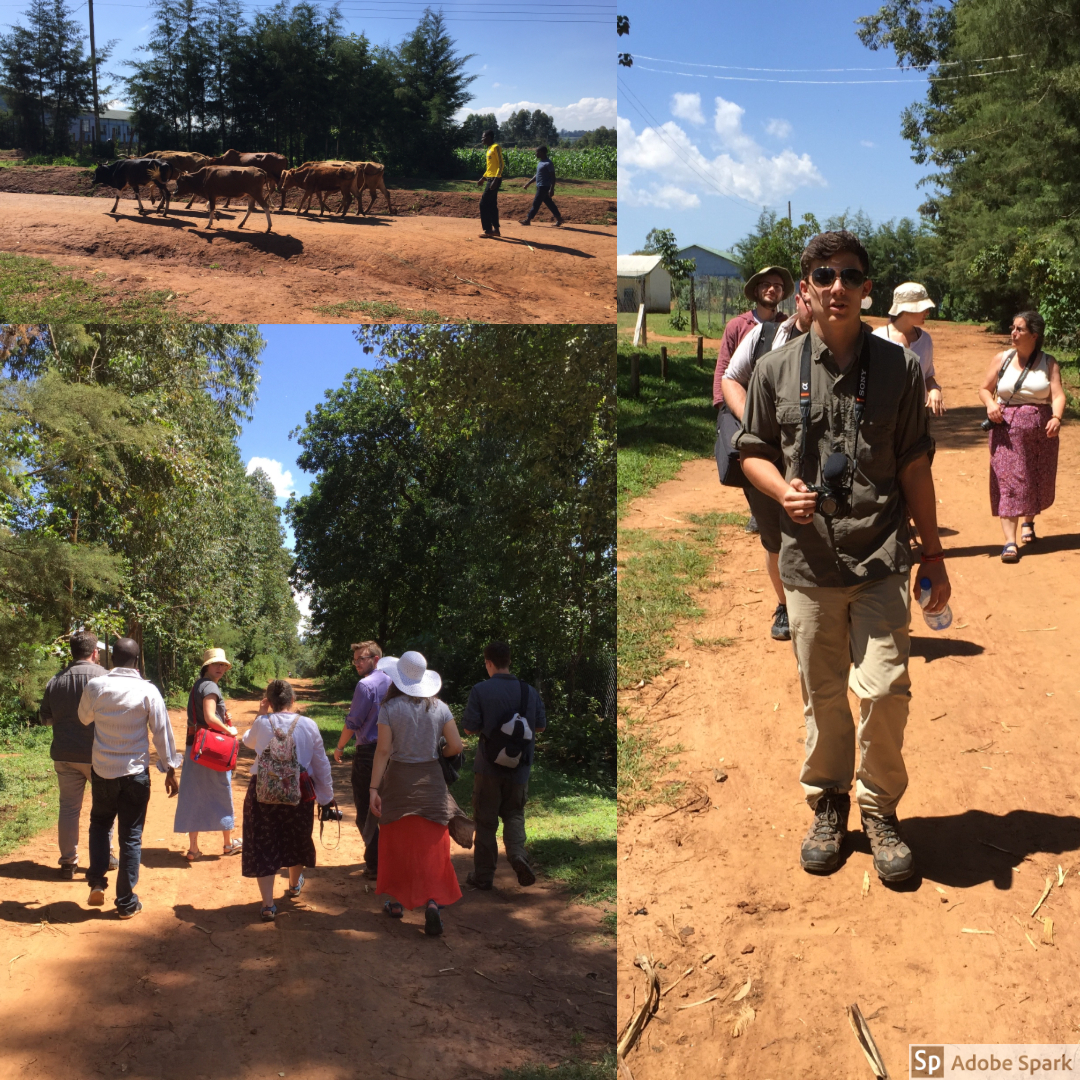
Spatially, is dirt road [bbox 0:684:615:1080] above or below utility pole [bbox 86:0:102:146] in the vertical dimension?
below

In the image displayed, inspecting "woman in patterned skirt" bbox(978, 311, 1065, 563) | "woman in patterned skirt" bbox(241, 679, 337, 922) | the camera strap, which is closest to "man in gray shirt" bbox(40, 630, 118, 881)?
"woman in patterned skirt" bbox(241, 679, 337, 922)

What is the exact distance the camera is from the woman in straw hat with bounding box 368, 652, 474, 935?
12.4ft

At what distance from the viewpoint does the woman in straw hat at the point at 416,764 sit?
3779 millimetres

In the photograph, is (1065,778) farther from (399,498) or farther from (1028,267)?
(1028,267)

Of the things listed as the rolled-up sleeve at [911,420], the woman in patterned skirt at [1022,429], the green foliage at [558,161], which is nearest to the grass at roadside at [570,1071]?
the rolled-up sleeve at [911,420]

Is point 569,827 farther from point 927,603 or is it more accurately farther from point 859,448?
point 859,448

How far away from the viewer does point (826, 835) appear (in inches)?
132

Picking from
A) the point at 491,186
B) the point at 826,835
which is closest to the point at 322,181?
the point at 491,186

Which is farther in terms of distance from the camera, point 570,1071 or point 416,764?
point 416,764

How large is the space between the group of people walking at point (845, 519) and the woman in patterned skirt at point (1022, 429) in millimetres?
3705

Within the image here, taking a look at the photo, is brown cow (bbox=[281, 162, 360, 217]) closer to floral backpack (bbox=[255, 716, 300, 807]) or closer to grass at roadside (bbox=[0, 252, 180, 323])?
grass at roadside (bbox=[0, 252, 180, 323])

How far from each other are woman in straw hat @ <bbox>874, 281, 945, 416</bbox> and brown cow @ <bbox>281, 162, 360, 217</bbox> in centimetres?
310

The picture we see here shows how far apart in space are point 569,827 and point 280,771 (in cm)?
116

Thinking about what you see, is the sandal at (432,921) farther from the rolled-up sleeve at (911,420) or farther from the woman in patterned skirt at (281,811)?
the rolled-up sleeve at (911,420)
